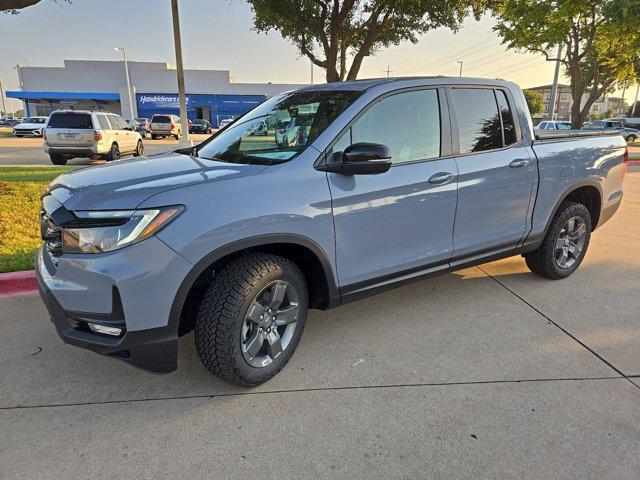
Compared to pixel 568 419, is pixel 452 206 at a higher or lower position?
higher

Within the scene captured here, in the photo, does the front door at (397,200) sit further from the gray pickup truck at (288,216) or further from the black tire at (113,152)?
the black tire at (113,152)

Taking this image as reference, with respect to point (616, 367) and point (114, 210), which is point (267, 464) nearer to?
point (114, 210)

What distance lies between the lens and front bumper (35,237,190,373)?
88.2 inches

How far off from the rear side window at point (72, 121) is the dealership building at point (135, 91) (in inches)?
1588

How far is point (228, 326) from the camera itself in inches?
99.9

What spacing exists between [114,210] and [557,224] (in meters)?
3.95

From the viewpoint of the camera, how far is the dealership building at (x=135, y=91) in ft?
173

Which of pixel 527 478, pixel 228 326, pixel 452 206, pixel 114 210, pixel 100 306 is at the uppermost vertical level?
pixel 114 210

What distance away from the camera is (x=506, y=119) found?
13.0ft

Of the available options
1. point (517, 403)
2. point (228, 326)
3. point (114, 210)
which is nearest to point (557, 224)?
point (517, 403)

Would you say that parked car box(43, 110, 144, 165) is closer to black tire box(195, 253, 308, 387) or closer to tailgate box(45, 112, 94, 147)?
tailgate box(45, 112, 94, 147)

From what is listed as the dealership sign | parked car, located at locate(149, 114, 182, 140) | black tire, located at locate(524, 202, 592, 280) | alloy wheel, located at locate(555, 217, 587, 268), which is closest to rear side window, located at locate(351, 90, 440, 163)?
black tire, located at locate(524, 202, 592, 280)

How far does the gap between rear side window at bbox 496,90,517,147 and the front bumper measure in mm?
3010

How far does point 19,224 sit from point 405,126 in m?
5.11
